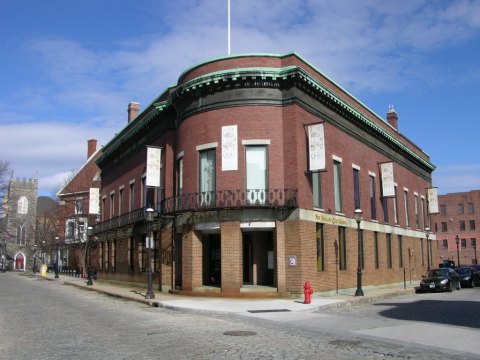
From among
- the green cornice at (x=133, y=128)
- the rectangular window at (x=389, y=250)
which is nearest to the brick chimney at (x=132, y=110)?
the green cornice at (x=133, y=128)

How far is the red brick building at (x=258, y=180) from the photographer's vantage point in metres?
23.8

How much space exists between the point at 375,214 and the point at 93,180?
4540 cm

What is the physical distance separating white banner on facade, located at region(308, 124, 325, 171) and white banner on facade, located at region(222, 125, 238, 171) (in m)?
3.55

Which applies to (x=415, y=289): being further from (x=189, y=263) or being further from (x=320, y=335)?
(x=320, y=335)

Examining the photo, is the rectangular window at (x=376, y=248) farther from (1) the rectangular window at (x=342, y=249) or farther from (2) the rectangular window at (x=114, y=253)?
(2) the rectangular window at (x=114, y=253)

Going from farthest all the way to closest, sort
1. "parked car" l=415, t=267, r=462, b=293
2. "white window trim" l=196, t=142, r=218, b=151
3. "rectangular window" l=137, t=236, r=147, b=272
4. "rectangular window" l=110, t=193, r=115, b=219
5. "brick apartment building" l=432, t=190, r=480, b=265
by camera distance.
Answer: "brick apartment building" l=432, t=190, r=480, b=265 < "rectangular window" l=110, t=193, r=115, b=219 < "rectangular window" l=137, t=236, r=147, b=272 < "parked car" l=415, t=267, r=462, b=293 < "white window trim" l=196, t=142, r=218, b=151

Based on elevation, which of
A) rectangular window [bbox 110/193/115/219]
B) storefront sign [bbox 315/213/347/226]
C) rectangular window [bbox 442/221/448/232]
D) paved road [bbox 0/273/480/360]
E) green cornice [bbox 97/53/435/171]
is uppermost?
green cornice [bbox 97/53/435/171]

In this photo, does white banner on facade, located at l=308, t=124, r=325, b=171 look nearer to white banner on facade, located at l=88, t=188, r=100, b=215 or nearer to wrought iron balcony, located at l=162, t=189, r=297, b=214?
wrought iron balcony, located at l=162, t=189, r=297, b=214

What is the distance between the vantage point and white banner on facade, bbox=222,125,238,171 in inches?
955

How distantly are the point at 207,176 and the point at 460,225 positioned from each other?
79.4m

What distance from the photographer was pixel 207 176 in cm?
2559

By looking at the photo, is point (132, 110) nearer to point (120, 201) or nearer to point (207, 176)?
point (120, 201)

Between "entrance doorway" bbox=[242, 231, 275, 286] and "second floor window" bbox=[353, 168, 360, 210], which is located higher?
"second floor window" bbox=[353, 168, 360, 210]

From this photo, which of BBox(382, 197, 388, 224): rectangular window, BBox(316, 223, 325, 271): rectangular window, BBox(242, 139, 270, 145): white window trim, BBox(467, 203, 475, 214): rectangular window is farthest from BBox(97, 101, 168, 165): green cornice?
BBox(467, 203, 475, 214): rectangular window
